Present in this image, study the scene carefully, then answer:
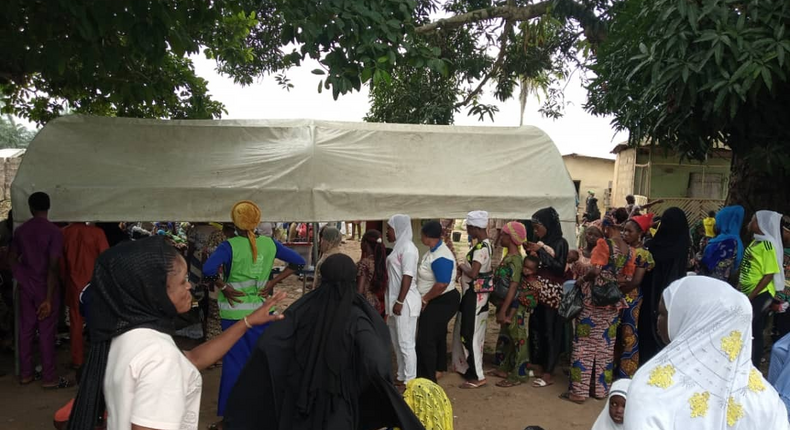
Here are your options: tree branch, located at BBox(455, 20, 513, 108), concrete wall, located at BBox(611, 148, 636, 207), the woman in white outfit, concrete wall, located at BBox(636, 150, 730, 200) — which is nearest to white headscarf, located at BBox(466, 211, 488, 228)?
the woman in white outfit

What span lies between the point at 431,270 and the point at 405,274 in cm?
38

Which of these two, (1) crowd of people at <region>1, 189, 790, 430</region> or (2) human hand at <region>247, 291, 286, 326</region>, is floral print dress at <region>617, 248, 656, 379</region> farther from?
(2) human hand at <region>247, 291, 286, 326</region>

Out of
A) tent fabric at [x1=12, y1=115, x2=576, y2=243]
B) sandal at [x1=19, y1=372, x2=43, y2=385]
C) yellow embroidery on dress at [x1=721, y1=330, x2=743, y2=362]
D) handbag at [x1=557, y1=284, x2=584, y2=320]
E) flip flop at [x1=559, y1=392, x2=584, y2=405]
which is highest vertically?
tent fabric at [x1=12, y1=115, x2=576, y2=243]

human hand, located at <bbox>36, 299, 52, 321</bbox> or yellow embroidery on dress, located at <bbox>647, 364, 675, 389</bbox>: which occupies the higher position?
yellow embroidery on dress, located at <bbox>647, 364, 675, 389</bbox>

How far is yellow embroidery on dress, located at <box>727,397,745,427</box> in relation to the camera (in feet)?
6.49

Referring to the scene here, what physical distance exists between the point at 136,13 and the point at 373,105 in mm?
9098

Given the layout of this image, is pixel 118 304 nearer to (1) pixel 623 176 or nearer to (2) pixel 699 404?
(2) pixel 699 404

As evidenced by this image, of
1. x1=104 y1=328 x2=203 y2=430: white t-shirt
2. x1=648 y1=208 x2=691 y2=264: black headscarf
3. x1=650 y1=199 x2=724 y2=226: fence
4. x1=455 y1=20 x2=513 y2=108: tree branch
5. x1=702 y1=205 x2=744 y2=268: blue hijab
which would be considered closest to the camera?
x1=104 y1=328 x2=203 y2=430: white t-shirt

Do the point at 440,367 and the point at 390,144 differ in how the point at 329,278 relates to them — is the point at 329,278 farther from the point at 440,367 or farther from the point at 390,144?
the point at 390,144

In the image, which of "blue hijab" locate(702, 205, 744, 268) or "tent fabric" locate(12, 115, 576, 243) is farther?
"blue hijab" locate(702, 205, 744, 268)

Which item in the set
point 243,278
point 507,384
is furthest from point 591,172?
point 243,278

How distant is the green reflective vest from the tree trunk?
19.6ft

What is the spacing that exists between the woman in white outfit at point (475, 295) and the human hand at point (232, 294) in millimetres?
2291

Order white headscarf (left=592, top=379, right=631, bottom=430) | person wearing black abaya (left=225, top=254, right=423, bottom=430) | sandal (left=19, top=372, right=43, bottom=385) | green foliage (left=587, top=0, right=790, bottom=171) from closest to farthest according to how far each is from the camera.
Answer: white headscarf (left=592, top=379, right=631, bottom=430) < person wearing black abaya (left=225, top=254, right=423, bottom=430) < green foliage (left=587, top=0, right=790, bottom=171) < sandal (left=19, top=372, right=43, bottom=385)
